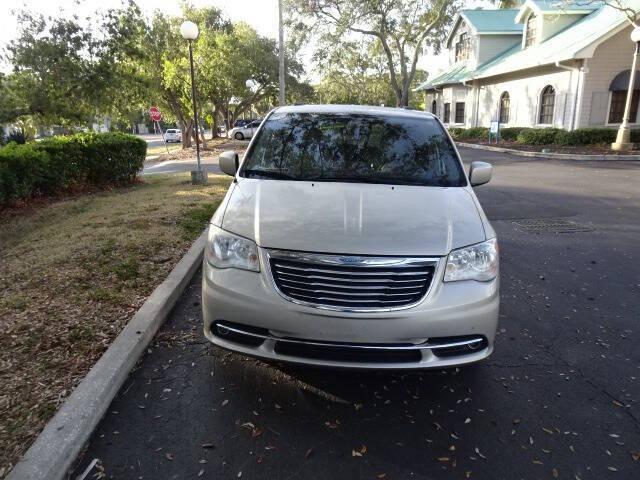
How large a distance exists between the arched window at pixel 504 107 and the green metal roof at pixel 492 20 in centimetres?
533

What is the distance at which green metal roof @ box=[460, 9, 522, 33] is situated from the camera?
29.3 metres

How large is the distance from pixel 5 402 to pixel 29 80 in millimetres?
12733

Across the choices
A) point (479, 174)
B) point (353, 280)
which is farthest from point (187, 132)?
point (353, 280)

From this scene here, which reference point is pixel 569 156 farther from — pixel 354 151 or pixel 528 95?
pixel 354 151

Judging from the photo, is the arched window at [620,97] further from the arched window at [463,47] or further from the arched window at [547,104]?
the arched window at [463,47]

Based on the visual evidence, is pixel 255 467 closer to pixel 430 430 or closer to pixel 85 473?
pixel 85 473

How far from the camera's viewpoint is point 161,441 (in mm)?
2535

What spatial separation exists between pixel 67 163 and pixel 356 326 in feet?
31.9

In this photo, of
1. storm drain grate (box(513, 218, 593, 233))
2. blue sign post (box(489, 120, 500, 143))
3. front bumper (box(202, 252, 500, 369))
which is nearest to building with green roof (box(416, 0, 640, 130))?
blue sign post (box(489, 120, 500, 143))

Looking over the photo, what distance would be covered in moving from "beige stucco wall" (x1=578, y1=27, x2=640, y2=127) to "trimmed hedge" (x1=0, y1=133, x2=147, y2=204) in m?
18.5

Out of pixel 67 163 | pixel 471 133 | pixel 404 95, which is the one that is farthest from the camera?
pixel 404 95

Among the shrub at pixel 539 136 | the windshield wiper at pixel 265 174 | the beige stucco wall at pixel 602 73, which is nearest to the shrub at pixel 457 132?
the shrub at pixel 539 136

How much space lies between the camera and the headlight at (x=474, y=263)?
2.71 meters

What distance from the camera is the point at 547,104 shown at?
2317 cm
